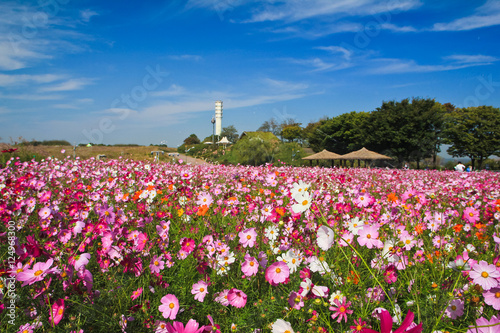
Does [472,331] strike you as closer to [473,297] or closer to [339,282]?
[473,297]

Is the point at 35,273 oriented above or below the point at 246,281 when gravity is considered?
above

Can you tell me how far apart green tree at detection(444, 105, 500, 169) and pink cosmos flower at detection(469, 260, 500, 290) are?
1671 inches

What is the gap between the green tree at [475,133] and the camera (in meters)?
35.6

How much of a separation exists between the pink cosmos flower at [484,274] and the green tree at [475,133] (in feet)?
139

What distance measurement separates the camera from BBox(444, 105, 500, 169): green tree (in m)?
35.6

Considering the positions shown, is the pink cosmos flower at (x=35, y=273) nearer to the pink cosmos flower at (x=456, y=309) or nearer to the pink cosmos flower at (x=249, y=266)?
the pink cosmos flower at (x=249, y=266)

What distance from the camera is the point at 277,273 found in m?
1.55

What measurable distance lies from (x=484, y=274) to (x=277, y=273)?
95 centimetres

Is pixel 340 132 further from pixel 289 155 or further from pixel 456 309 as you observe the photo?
pixel 456 309

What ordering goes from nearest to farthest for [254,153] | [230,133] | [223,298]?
1. [223,298]
2. [254,153]
3. [230,133]

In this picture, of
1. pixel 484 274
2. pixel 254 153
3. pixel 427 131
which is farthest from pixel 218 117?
pixel 484 274

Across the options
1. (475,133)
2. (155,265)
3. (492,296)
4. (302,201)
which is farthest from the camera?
(475,133)

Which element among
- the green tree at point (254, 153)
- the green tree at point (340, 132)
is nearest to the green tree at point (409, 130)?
the green tree at point (340, 132)

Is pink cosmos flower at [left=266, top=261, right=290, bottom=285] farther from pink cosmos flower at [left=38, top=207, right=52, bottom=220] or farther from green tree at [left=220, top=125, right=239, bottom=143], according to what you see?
green tree at [left=220, top=125, right=239, bottom=143]
